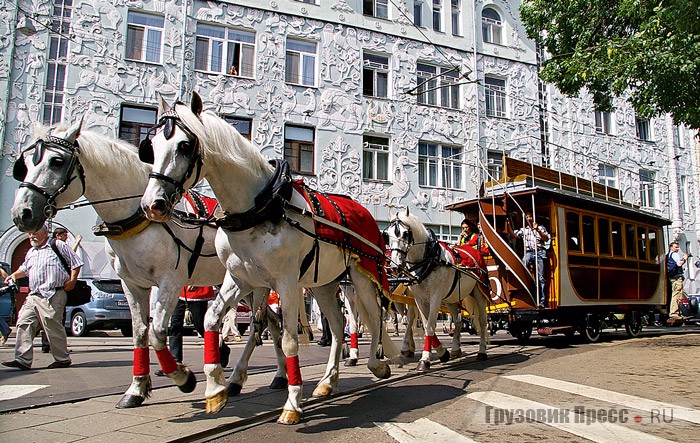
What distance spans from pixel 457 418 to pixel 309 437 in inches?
54.3

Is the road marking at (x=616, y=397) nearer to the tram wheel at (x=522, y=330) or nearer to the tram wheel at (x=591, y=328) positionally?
the tram wheel at (x=522, y=330)

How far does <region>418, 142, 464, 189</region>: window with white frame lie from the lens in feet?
74.8

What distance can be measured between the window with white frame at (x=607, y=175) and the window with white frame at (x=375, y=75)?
11.8m

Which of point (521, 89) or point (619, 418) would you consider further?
point (521, 89)

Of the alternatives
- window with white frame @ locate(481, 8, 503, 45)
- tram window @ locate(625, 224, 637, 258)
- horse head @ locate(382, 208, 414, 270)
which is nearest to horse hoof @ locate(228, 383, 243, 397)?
horse head @ locate(382, 208, 414, 270)

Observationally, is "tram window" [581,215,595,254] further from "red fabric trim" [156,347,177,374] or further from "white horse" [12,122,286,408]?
"red fabric trim" [156,347,177,374]

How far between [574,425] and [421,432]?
1295 mm

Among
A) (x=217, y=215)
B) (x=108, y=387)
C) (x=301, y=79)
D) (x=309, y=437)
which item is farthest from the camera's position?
(x=301, y=79)

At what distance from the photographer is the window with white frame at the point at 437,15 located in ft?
79.4

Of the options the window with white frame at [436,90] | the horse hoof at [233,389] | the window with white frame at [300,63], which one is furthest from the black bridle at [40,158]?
the window with white frame at [436,90]

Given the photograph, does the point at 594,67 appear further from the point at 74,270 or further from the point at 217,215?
the point at 74,270

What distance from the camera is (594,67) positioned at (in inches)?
454

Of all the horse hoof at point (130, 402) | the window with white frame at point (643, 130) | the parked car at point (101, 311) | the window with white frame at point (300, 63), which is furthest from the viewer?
the window with white frame at point (643, 130)

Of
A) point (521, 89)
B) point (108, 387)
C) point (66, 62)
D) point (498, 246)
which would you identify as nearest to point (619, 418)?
point (108, 387)
